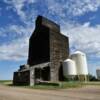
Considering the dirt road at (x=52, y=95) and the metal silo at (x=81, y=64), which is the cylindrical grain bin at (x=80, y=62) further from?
the dirt road at (x=52, y=95)

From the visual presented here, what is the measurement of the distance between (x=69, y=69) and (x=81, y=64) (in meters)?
4.06

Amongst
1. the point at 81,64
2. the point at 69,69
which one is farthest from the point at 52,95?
the point at 81,64

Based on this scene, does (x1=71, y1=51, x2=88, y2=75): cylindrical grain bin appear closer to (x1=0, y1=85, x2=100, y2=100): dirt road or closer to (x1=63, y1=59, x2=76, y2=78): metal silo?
(x1=63, y1=59, x2=76, y2=78): metal silo

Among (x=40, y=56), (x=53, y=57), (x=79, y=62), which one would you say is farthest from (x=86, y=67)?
(x=40, y=56)

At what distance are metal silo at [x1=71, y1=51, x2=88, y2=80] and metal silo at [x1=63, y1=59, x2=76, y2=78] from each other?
155cm

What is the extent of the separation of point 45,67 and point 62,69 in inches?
236

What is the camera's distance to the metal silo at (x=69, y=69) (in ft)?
157

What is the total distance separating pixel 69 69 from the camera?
47.9m

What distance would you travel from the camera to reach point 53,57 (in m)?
49.0

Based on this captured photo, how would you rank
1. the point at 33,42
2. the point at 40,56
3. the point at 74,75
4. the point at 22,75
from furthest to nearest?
the point at 33,42 → the point at 40,56 → the point at 74,75 → the point at 22,75

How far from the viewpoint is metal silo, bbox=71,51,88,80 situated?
162 feet

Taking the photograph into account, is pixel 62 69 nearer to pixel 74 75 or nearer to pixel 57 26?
pixel 74 75

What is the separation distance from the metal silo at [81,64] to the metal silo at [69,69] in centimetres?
155

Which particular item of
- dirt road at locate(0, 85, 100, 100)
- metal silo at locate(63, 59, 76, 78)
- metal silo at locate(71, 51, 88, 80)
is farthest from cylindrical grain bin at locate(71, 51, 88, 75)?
dirt road at locate(0, 85, 100, 100)
